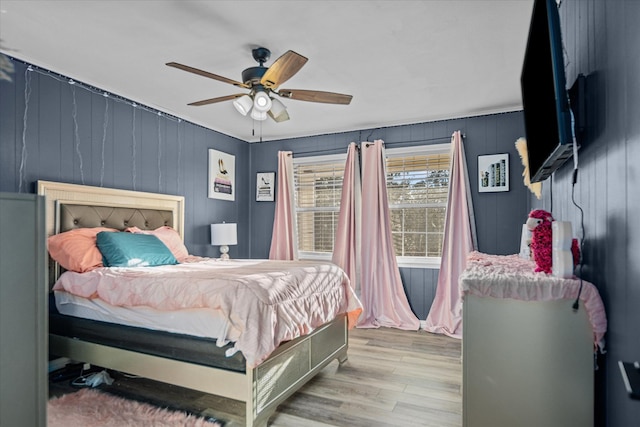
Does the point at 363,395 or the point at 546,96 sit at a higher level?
the point at 546,96

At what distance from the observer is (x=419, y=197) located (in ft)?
15.3

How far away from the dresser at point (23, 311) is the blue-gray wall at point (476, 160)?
13.2 feet

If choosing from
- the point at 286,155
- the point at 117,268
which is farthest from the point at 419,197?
the point at 117,268

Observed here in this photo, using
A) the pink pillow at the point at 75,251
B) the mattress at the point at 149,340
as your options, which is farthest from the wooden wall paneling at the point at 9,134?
the mattress at the point at 149,340

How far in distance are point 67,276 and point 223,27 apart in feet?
6.82

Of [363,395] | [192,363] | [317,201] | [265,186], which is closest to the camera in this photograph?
[192,363]

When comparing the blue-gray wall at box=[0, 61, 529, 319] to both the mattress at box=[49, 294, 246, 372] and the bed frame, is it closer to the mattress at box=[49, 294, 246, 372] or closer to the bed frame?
the bed frame

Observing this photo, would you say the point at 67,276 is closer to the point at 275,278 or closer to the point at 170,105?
the point at 275,278

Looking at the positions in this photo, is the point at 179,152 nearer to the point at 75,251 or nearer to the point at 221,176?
the point at 221,176

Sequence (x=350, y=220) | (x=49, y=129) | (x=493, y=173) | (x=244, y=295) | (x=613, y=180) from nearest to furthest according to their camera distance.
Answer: (x=613, y=180) < (x=244, y=295) < (x=49, y=129) < (x=493, y=173) < (x=350, y=220)

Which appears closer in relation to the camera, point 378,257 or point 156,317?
point 156,317

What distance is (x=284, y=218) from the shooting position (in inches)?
203

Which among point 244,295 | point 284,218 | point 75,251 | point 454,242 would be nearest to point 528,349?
point 244,295

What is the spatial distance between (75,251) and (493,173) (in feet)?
13.3
